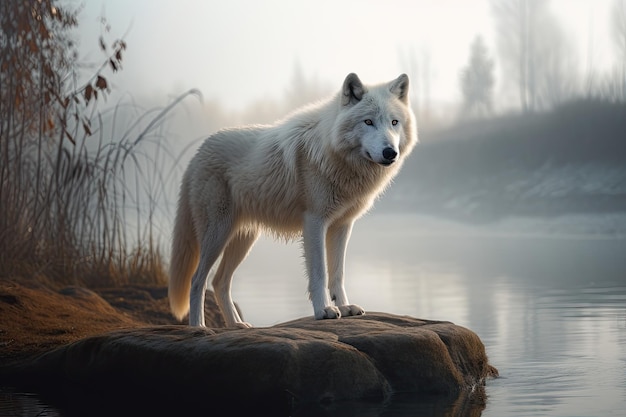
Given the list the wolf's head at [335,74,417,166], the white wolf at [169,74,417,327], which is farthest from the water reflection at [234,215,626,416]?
the wolf's head at [335,74,417,166]

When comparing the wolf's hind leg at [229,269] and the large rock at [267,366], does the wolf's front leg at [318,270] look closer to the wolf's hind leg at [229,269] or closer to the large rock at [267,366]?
the large rock at [267,366]

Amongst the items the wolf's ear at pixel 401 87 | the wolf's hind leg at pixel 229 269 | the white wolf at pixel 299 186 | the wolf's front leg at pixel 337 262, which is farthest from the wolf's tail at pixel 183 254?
the wolf's ear at pixel 401 87

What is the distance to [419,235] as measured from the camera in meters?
18.5

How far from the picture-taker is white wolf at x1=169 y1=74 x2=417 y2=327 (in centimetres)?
457

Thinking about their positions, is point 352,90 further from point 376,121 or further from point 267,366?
point 267,366

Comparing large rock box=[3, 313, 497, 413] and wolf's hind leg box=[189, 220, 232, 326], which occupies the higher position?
wolf's hind leg box=[189, 220, 232, 326]

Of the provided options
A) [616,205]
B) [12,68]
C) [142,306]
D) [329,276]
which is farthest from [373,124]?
[616,205]

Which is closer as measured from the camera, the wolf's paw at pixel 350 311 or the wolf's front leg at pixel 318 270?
the wolf's front leg at pixel 318 270

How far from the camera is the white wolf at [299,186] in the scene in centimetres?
457

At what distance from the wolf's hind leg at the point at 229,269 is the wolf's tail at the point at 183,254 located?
0.19m

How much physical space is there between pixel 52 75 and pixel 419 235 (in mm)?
12677

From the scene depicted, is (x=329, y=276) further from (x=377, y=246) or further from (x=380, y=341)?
(x=377, y=246)

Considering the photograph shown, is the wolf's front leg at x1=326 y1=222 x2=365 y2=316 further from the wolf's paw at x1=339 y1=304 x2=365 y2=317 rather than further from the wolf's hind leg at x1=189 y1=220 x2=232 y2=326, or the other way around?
the wolf's hind leg at x1=189 y1=220 x2=232 y2=326

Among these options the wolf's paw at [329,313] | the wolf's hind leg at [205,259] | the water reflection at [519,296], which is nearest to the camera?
the water reflection at [519,296]
